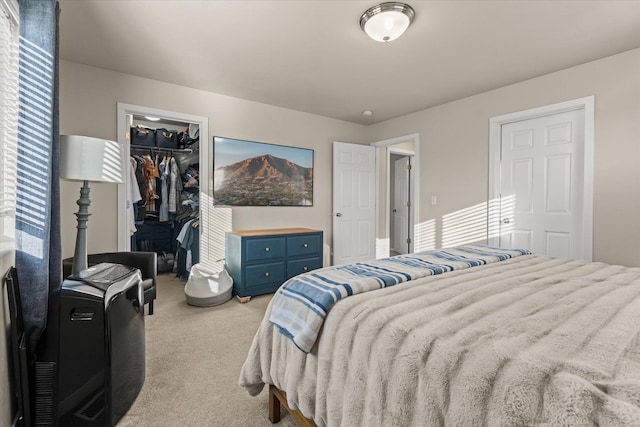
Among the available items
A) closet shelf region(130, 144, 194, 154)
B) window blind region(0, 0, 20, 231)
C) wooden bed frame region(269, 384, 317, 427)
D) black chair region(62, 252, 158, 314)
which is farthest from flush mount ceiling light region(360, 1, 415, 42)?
closet shelf region(130, 144, 194, 154)

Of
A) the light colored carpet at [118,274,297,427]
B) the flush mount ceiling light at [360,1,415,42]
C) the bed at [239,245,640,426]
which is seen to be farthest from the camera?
the flush mount ceiling light at [360,1,415,42]

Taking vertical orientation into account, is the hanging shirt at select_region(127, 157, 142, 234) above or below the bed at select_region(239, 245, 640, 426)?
above

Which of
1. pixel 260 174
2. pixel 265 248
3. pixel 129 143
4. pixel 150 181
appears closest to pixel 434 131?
pixel 260 174

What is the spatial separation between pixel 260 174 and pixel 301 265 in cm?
132

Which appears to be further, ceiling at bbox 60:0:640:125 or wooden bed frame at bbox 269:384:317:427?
ceiling at bbox 60:0:640:125

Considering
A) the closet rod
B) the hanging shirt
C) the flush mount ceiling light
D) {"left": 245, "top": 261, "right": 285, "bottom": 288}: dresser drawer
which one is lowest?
{"left": 245, "top": 261, "right": 285, "bottom": 288}: dresser drawer

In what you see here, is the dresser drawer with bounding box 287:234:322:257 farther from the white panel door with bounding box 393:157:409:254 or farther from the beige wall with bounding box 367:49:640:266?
the white panel door with bounding box 393:157:409:254

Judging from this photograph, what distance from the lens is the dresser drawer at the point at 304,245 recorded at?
3.55 metres

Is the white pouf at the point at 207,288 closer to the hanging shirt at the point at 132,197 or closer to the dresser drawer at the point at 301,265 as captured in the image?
the dresser drawer at the point at 301,265

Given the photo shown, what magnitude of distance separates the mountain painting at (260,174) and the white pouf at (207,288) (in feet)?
2.95

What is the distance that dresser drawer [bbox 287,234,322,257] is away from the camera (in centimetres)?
355

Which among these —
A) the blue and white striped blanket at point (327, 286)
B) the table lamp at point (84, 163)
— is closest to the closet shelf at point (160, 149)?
the table lamp at point (84, 163)

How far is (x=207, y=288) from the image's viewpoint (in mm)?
3104

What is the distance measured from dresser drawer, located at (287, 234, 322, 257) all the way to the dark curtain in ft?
7.63
